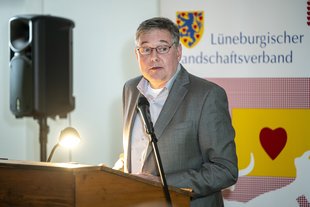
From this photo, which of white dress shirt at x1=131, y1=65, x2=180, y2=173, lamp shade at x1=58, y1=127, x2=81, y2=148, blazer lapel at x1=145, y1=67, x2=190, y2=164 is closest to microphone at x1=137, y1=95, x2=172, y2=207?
blazer lapel at x1=145, y1=67, x2=190, y2=164

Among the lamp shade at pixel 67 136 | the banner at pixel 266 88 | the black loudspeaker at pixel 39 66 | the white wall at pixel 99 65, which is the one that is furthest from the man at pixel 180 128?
the white wall at pixel 99 65

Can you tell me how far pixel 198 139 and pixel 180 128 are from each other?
108 millimetres

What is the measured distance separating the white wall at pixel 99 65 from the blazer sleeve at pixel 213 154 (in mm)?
2103

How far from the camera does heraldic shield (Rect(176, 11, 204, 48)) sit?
13.1 feet

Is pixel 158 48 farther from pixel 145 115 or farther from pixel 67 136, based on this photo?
pixel 67 136

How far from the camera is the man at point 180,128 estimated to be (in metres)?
2.29

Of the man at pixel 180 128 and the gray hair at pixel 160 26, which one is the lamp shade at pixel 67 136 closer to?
the man at pixel 180 128

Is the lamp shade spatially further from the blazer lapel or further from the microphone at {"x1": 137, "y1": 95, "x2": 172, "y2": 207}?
the microphone at {"x1": 137, "y1": 95, "x2": 172, "y2": 207}

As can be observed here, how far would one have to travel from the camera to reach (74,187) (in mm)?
1636

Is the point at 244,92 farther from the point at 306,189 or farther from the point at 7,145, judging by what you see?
the point at 7,145

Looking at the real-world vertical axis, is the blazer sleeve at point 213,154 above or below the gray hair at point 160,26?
below

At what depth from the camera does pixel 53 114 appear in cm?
314

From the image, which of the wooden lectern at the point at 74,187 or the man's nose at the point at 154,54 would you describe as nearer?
the wooden lectern at the point at 74,187

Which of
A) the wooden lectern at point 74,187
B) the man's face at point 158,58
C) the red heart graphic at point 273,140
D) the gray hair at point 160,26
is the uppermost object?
the gray hair at point 160,26
